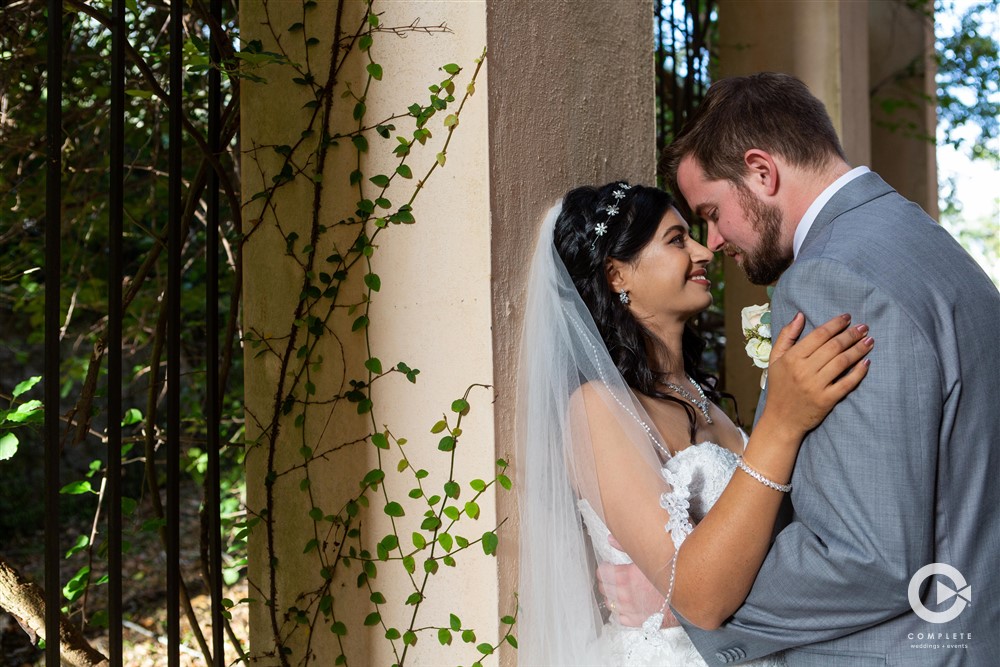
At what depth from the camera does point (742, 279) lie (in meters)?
4.37

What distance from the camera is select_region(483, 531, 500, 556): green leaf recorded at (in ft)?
6.30

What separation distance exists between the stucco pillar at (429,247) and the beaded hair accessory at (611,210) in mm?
90

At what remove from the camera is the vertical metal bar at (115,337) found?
1721mm

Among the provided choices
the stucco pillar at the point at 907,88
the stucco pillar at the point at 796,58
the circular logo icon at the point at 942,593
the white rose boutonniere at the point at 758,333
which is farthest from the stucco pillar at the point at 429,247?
the stucco pillar at the point at 907,88

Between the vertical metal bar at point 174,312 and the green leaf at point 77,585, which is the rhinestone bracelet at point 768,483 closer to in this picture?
the vertical metal bar at point 174,312

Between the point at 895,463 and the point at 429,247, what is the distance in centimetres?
104

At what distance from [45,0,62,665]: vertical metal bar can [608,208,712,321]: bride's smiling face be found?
123 cm

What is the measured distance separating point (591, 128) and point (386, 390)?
0.80 meters

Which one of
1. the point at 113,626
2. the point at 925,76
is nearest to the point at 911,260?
the point at 113,626

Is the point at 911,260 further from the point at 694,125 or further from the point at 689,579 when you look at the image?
the point at 689,579

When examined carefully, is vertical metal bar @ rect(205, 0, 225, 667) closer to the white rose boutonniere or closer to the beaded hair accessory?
the beaded hair accessory

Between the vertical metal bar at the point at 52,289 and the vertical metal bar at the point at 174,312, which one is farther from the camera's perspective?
the vertical metal bar at the point at 174,312

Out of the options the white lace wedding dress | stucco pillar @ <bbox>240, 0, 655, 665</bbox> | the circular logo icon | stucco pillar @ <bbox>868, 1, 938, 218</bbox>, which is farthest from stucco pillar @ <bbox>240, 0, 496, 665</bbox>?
stucco pillar @ <bbox>868, 1, 938, 218</bbox>

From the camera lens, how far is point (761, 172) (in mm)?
1765
